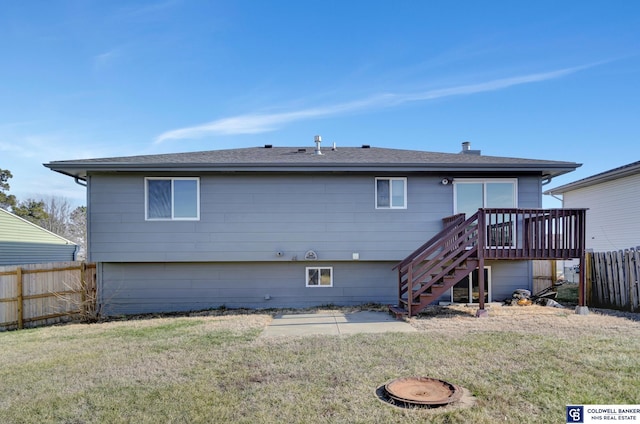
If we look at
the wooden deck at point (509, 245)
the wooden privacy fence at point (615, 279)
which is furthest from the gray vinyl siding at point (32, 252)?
the wooden privacy fence at point (615, 279)

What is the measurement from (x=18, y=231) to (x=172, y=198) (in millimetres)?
11585

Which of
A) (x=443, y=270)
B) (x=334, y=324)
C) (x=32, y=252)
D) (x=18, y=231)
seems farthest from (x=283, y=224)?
(x=32, y=252)

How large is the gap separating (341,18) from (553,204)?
15.4 metres

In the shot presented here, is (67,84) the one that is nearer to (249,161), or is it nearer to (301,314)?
(249,161)

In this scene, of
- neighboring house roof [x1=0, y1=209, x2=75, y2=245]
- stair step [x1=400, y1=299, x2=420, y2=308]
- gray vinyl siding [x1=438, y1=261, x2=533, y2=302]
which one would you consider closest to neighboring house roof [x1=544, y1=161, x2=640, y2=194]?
gray vinyl siding [x1=438, y1=261, x2=533, y2=302]

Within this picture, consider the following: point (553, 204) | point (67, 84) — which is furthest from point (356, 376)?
point (553, 204)

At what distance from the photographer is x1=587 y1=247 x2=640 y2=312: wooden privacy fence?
8109 mm

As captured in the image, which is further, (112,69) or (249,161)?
(112,69)

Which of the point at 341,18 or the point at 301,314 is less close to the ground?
the point at 341,18

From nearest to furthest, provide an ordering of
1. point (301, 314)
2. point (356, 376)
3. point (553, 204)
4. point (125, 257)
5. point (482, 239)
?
1. point (356, 376)
2. point (482, 239)
3. point (301, 314)
4. point (125, 257)
5. point (553, 204)

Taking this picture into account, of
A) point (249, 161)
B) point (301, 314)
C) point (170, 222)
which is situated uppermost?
point (249, 161)

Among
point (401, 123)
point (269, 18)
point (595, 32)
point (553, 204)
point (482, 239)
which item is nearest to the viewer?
point (482, 239)

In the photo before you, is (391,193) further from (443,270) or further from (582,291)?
(582,291)

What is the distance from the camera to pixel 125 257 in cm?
887
